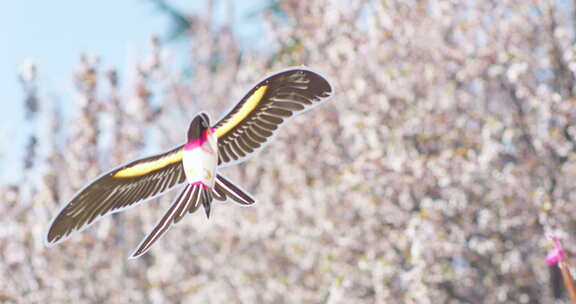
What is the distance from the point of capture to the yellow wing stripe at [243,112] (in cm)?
88

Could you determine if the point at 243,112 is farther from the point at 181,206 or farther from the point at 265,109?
the point at 181,206

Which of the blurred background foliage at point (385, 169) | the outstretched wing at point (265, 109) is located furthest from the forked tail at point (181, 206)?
the blurred background foliage at point (385, 169)

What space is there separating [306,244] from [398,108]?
57.6 inches

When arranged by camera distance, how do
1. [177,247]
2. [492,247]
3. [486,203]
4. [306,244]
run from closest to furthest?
[492,247], [486,203], [306,244], [177,247]

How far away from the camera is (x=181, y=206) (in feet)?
2.71

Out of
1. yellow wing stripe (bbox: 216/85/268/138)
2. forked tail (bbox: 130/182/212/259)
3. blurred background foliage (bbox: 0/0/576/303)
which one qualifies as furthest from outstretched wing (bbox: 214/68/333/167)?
blurred background foliage (bbox: 0/0/576/303)

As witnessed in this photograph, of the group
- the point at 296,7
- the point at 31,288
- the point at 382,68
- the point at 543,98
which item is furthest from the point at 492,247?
the point at 31,288

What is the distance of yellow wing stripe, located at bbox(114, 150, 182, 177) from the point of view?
87cm

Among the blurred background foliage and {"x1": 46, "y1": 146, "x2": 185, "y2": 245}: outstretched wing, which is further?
the blurred background foliage

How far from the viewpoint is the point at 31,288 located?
13.1 ft

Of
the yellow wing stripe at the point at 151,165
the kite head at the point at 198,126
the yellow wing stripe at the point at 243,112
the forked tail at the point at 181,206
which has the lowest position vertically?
the forked tail at the point at 181,206

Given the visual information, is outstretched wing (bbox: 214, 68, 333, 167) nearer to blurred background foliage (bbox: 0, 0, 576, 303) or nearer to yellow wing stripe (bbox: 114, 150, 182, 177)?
yellow wing stripe (bbox: 114, 150, 182, 177)

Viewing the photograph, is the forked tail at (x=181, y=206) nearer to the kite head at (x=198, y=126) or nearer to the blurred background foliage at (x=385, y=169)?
the kite head at (x=198, y=126)

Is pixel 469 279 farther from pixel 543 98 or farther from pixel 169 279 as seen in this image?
pixel 169 279
